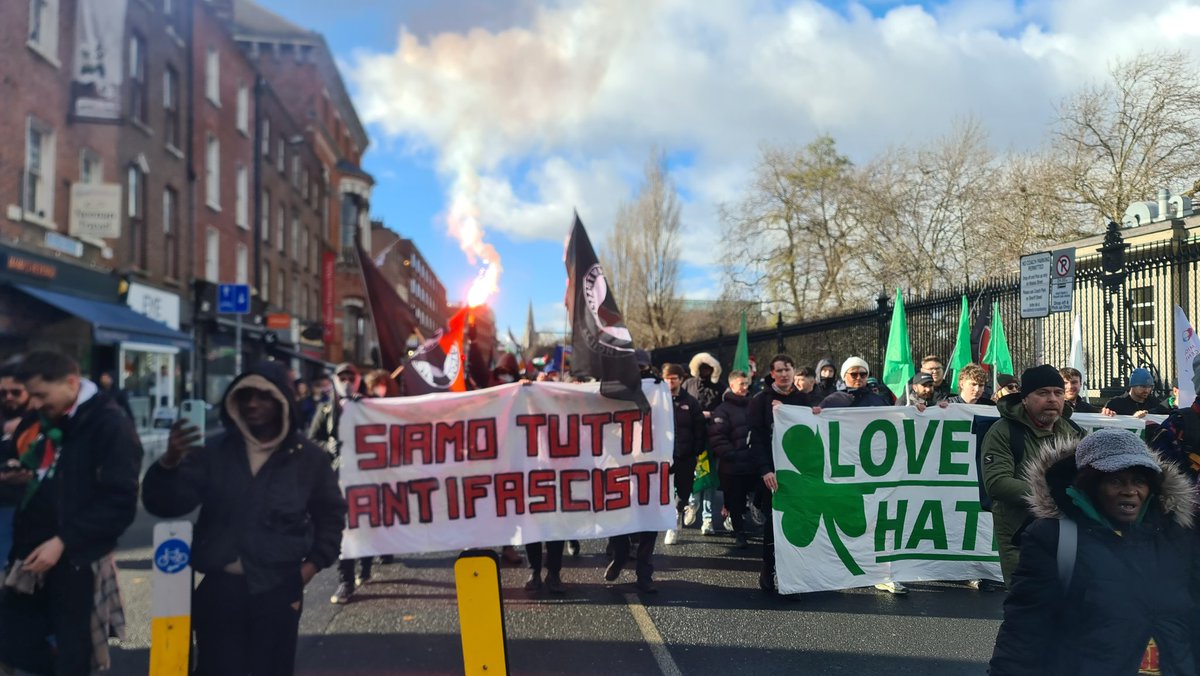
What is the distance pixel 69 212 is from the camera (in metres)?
17.1

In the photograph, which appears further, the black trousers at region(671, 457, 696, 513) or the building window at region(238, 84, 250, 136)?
the building window at region(238, 84, 250, 136)

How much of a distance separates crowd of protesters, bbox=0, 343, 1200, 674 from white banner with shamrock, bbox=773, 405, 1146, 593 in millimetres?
2077

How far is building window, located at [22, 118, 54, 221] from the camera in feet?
52.1

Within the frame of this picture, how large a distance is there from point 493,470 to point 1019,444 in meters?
3.65

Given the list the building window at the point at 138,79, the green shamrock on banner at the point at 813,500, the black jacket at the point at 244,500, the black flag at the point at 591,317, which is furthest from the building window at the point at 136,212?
the black jacket at the point at 244,500

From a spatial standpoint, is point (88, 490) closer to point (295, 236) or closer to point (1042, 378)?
point (1042, 378)

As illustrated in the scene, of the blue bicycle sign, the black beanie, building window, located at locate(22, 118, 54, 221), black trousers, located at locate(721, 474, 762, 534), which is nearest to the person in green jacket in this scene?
the black beanie

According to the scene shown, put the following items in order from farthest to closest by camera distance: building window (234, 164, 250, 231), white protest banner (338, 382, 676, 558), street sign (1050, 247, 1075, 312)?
building window (234, 164, 250, 231), street sign (1050, 247, 1075, 312), white protest banner (338, 382, 676, 558)

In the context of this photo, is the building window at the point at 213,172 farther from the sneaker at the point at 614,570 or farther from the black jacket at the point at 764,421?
the black jacket at the point at 764,421

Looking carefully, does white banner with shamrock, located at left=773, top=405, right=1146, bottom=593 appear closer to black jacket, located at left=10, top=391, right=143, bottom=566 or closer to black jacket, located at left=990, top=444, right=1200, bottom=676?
black jacket, located at left=990, top=444, right=1200, bottom=676

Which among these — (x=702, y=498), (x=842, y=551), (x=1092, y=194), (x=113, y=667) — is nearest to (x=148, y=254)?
(x=702, y=498)

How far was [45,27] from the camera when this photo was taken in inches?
641

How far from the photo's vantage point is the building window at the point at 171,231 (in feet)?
74.5

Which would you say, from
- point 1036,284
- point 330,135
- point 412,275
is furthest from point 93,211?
point 412,275
